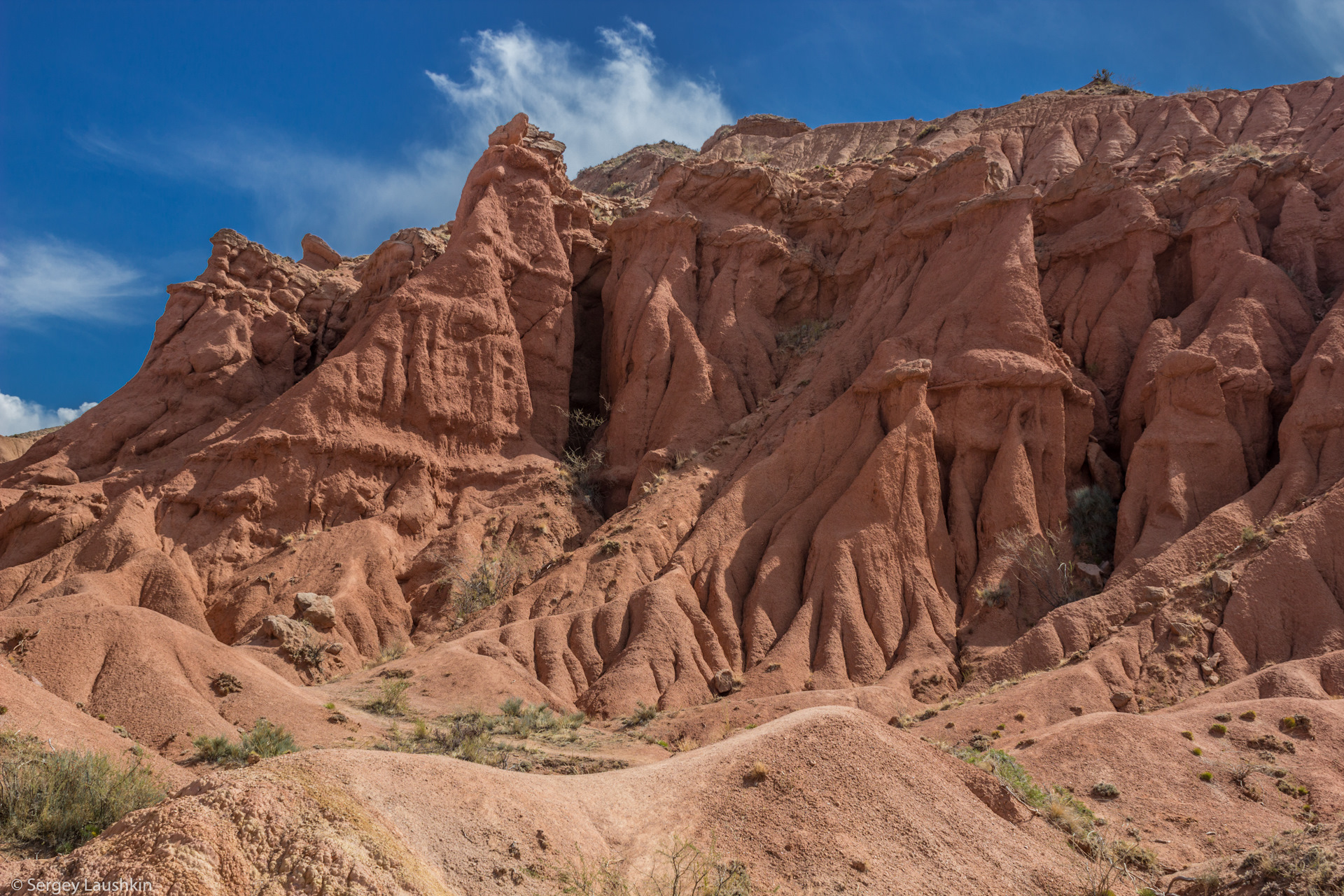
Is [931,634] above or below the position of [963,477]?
below

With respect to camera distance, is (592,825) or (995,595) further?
(995,595)

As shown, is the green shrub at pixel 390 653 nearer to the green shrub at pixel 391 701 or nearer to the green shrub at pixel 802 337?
the green shrub at pixel 391 701

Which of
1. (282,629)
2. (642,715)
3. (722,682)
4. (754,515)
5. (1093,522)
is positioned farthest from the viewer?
(754,515)

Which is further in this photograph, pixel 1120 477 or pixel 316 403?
pixel 316 403

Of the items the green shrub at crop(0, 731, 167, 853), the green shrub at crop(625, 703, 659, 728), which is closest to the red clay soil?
the green shrub at crop(625, 703, 659, 728)

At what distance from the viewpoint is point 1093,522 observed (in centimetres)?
2662

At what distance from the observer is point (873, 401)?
2895cm

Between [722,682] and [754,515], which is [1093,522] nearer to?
[754,515]

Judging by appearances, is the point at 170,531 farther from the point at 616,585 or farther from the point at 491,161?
the point at 491,161

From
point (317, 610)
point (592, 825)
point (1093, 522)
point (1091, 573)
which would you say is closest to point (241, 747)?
point (592, 825)

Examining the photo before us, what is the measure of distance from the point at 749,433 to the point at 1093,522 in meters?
11.7

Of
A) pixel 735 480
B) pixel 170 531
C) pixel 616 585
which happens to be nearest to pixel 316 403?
pixel 170 531

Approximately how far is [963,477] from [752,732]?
18.2 m

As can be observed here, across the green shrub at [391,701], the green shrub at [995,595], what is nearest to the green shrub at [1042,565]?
the green shrub at [995,595]
